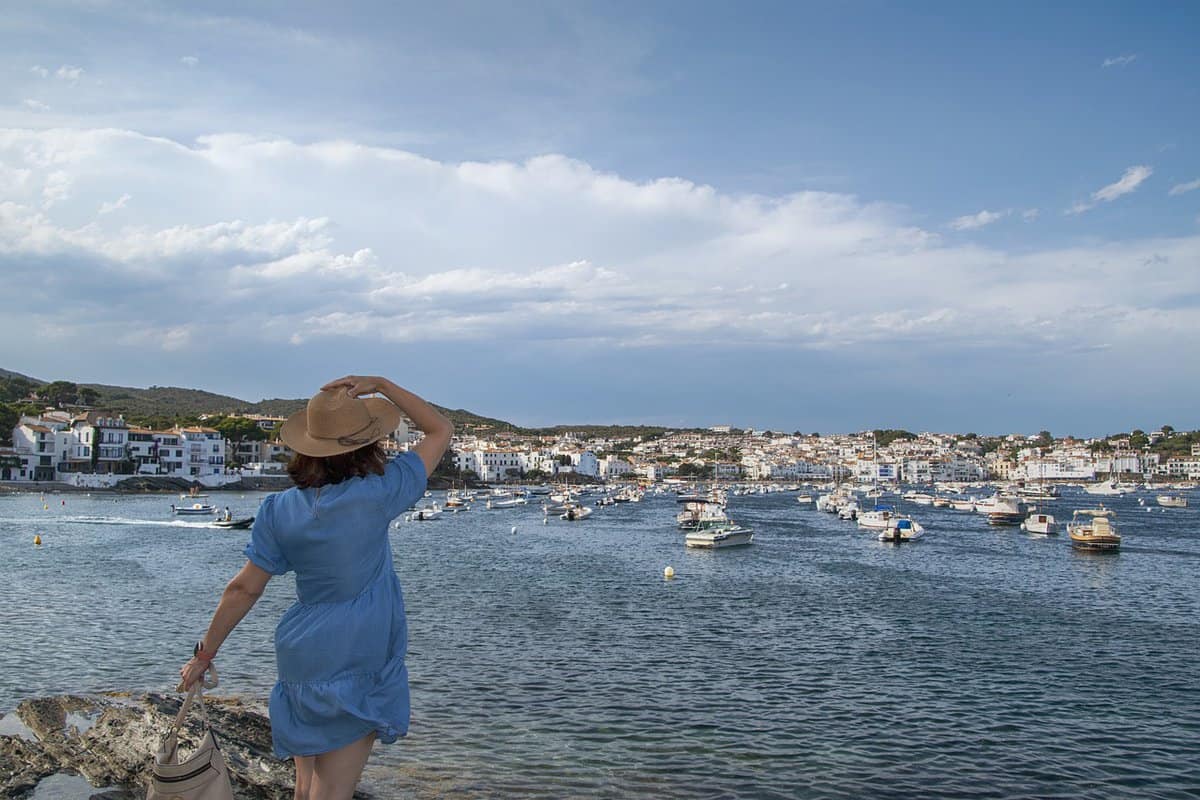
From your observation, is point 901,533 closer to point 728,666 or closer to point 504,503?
point 728,666

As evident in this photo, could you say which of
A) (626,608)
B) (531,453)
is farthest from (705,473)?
(626,608)

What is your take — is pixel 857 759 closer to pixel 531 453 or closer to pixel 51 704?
pixel 51 704

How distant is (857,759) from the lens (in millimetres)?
10984

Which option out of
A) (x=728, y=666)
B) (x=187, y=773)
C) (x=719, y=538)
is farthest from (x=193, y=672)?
(x=719, y=538)

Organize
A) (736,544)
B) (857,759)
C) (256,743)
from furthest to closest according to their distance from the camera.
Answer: (736,544), (857,759), (256,743)

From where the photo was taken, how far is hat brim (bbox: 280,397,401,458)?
130 inches

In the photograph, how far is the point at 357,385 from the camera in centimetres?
359

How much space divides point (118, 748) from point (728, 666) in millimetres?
10670

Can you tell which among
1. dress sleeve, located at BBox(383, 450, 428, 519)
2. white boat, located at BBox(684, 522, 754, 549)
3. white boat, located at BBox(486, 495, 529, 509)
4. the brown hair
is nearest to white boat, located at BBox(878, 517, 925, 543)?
white boat, located at BBox(684, 522, 754, 549)

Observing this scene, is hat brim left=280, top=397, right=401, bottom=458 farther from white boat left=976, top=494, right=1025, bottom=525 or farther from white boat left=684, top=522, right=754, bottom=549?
white boat left=976, top=494, right=1025, bottom=525

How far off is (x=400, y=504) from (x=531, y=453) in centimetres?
17058

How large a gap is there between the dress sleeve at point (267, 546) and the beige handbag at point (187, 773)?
24.6 inches

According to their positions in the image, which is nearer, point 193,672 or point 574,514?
point 193,672

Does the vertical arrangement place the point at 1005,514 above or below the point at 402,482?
below
